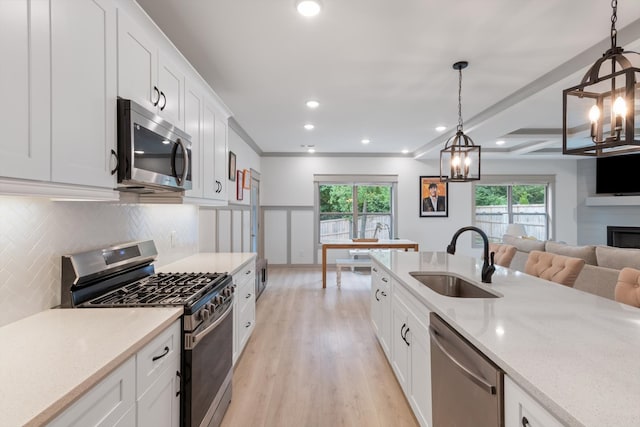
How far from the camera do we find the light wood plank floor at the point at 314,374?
202 centimetres

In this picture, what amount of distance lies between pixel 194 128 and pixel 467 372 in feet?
7.31

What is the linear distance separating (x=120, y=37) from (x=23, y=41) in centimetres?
54

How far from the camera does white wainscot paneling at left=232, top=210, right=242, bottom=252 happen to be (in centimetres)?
442

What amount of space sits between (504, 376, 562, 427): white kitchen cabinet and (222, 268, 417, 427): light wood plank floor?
3.95 ft

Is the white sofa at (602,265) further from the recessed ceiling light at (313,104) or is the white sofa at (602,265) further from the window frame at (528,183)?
the window frame at (528,183)

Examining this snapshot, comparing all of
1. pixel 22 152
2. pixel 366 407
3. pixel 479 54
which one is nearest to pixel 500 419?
pixel 366 407

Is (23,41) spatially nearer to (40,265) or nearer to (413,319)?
(40,265)

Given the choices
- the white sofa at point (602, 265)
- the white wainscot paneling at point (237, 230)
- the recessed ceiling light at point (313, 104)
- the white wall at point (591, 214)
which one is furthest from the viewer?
the white wall at point (591, 214)

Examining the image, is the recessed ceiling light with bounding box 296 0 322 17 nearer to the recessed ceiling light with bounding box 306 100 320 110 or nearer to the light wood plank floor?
the recessed ceiling light with bounding box 306 100 320 110

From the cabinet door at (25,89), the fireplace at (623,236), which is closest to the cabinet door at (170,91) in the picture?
the cabinet door at (25,89)

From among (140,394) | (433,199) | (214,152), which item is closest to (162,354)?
(140,394)

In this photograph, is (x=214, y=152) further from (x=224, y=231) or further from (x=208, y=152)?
(x=224, y=231)

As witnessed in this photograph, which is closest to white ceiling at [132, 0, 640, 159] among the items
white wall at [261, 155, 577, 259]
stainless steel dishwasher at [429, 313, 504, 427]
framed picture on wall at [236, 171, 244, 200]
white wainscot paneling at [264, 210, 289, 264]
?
framed picture on wall at [236, 171, 244, 200]

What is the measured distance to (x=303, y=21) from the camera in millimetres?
2152
